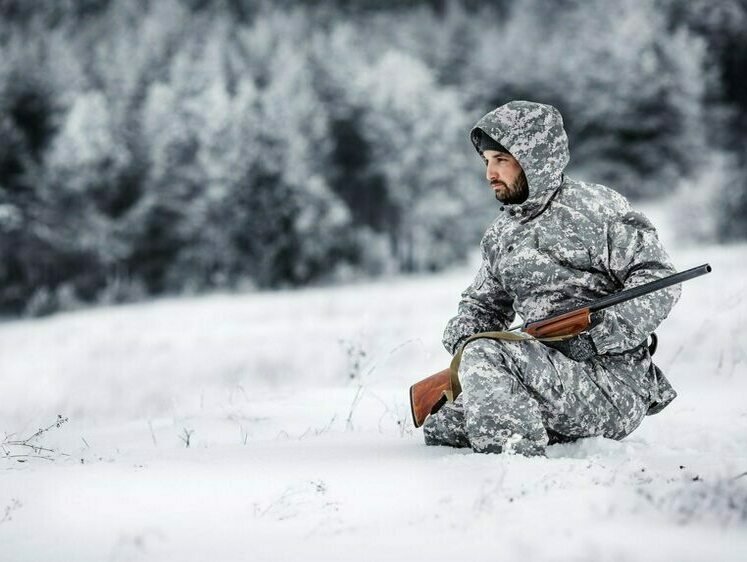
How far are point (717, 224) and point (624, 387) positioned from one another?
1795 cm

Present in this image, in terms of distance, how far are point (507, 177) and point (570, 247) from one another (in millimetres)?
419

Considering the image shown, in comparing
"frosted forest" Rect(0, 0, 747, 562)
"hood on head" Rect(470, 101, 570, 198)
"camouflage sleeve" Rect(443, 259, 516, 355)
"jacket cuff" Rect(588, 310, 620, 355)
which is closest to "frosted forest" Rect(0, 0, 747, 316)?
"frosted forest" Rect(0, 0, 747, 562)

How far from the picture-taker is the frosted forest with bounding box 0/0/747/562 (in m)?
2.31

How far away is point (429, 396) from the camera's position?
3.21 m

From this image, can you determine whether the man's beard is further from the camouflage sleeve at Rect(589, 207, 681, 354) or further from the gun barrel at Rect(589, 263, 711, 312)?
the gun barrel at Rect(589, 263, 711, 312)

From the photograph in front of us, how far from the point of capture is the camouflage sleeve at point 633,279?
2938 mm

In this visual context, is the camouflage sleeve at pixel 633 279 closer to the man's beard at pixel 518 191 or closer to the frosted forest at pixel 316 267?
the man's beard at pixel 518 191

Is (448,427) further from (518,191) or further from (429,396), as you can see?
(518,191)

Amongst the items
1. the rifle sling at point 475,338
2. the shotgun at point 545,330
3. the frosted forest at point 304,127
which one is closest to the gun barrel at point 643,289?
the shotgun at point 545,330

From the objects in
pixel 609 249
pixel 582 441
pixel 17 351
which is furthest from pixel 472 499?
pixel 17 351

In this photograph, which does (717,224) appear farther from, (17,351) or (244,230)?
(17,351)

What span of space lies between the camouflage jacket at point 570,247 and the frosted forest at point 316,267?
505mm

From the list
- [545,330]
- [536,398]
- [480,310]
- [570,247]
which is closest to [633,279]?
[570,247]

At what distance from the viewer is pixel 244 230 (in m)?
20.7
